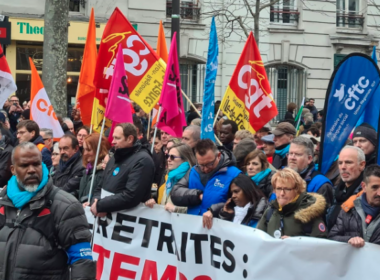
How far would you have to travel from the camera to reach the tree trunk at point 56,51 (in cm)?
1367

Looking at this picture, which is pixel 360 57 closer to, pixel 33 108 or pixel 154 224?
pixel 154 224

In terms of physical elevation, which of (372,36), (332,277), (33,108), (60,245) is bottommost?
(332,277)

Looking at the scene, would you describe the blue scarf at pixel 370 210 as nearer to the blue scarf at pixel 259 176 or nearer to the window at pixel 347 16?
the blue scarf at pixel 259 176

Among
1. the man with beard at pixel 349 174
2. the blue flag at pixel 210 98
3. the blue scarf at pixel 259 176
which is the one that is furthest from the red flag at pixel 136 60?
the man with beard at pixel 349 174

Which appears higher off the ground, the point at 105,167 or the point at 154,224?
the point at 105,167

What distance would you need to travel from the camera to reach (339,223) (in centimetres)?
495

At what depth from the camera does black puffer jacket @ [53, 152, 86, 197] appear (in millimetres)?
7457

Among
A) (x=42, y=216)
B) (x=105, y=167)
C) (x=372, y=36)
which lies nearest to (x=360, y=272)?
(x=42, y=216)

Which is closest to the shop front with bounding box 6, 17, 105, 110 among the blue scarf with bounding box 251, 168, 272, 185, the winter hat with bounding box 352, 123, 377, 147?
the blue scarf with bounding box 251, 168, 272, 185

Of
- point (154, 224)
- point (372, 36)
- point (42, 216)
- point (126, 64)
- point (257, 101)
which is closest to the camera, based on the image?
point (42, 216)

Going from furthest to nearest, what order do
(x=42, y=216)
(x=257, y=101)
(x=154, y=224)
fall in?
(x=257, y=101), (x=154, y=224), (x=42, y=216)

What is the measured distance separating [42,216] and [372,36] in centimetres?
2135

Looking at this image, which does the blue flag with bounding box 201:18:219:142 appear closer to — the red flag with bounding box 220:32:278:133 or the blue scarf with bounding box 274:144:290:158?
the blue scarf with bounding box 274:144:290:158

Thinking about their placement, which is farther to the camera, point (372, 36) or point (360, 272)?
point (372, 36)
